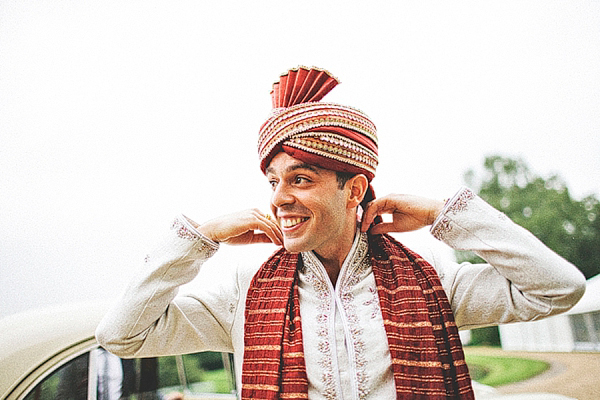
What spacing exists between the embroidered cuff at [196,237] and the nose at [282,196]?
0.26 meters

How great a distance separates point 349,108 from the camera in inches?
53.6

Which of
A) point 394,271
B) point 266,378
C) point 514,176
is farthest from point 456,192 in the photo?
point 514,176

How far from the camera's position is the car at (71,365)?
70.7 inches

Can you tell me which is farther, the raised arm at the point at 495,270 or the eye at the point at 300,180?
the eye at the point at 300,180

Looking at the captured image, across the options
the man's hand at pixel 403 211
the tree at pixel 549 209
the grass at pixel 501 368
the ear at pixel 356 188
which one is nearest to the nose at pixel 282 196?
the ear at pixel 356 188

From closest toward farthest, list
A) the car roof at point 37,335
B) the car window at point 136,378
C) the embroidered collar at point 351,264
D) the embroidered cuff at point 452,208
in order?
1. the embroidered cuff at point 452,208
2. the embroidered collar at point 351,264
3. the car roof at point 37,335
4. the car window at point 136,378

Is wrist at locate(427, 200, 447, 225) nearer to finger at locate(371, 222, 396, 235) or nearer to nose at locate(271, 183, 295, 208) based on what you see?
finger at locate(371, 222, 396, 235)

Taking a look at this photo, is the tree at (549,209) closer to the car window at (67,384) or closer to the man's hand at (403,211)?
the man's hand at (403,211)

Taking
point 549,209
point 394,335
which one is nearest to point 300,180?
point 394,335

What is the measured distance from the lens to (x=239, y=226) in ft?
4.51

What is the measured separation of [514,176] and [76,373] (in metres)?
7.29

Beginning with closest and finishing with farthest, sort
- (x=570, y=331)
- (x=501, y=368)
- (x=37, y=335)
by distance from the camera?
1. (x=37, y=335)
2. (x=570, y=331)
3. (x=501, y=368)

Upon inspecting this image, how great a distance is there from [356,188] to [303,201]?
0.23m

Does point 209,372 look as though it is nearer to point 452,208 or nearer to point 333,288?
point 333,288
